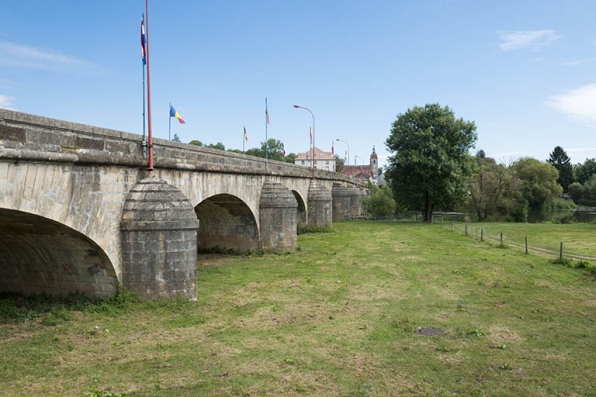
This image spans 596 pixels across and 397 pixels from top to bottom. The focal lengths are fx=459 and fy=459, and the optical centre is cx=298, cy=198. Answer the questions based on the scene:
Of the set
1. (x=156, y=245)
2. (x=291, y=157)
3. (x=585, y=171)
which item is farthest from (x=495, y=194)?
(x=291, y=157)

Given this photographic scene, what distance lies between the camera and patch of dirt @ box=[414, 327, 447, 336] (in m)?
9.12

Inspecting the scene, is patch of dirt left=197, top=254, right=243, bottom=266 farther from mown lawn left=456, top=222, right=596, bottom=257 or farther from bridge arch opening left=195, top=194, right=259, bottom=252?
mown lawn left=456, top=222, right=596, bottom=257

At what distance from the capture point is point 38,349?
7930mm

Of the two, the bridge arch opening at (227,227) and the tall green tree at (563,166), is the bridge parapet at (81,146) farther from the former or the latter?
the tall green tree at (563,166)

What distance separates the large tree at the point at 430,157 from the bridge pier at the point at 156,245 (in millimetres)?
27888

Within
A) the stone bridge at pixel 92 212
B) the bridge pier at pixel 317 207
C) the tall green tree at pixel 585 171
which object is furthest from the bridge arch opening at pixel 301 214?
the tall green tree at pixel 585 171

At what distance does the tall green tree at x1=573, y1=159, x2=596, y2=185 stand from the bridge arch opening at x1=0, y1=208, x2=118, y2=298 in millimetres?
89534

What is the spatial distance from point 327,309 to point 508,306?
4.47 m

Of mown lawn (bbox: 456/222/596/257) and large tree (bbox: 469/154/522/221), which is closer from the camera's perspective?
mown lawn (bbox: 456/222/596/257)

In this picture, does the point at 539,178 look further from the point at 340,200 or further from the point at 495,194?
the point at 340,200

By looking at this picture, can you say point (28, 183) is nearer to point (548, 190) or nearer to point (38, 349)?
point (38, 349)

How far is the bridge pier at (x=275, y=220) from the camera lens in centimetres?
2000

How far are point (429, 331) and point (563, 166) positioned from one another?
89.8m

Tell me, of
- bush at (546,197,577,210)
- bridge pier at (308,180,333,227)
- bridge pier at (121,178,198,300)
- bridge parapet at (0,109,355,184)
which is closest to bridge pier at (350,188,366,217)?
bridge pier at (308,180,333,227)
